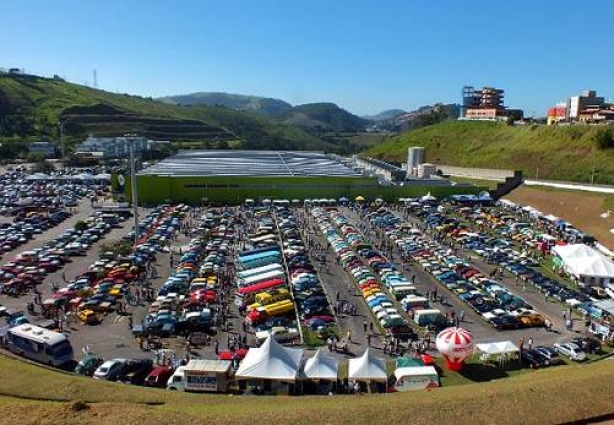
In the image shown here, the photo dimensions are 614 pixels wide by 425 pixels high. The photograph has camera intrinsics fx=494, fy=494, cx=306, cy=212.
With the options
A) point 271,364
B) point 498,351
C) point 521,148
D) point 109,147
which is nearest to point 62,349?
point 271,364

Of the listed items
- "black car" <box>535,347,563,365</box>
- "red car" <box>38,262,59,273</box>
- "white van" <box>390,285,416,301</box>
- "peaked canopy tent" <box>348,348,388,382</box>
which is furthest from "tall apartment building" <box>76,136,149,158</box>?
"black car" <box>535,347,563,365</box>

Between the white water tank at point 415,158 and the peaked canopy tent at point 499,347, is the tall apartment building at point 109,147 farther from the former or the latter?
the peaked canopy tent at point 499,347

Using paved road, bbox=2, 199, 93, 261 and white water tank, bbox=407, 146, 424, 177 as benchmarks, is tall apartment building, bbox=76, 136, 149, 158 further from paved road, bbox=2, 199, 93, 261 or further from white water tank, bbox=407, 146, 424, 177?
white water tank, bbox=407, 146, 424, 177

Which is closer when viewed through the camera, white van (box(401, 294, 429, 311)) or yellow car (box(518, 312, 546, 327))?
yellow car (box(518, 312, 546, 327))

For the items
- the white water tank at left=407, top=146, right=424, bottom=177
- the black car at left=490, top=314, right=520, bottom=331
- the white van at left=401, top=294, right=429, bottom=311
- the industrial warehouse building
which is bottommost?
the black car at left=490, top=314, right=520, bottom=331

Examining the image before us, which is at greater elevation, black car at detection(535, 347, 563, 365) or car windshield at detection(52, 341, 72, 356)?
car windshield at detection(52, 341, 72, 356)
